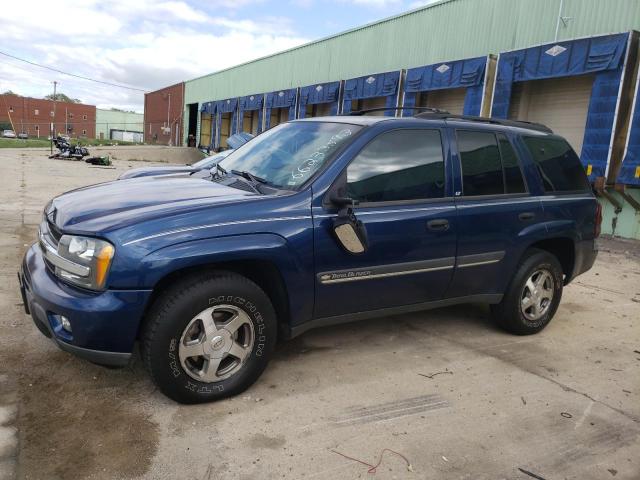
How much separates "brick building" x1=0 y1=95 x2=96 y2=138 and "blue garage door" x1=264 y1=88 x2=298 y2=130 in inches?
2158

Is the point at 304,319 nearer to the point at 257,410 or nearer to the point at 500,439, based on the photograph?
the point at 257,410

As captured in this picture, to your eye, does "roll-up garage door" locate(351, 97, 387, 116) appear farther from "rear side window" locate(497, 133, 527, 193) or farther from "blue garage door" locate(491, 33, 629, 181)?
"rear side window" locate(497, 133, 527, 193)

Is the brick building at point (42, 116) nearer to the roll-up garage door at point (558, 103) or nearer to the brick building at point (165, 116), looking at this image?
the brick building at point (165, 116)

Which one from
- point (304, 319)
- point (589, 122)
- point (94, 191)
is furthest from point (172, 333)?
point (589, 122)

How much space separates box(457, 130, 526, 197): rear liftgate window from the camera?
155 inches

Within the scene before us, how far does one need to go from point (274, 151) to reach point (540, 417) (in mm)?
2579

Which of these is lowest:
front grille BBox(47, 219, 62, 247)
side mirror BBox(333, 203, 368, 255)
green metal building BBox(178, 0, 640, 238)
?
front grille BBox(47, 219, 62, 247)

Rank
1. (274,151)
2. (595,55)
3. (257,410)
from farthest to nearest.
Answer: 1. (595,55)
2. (274,151)
3. (257,410)

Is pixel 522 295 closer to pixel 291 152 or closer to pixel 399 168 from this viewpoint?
pixel 399 168

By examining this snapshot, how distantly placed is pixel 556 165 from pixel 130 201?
3.61 metres

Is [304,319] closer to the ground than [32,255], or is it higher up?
closer to the ground

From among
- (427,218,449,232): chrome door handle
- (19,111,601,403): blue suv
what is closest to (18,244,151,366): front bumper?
(19,111,601,403): blue suv

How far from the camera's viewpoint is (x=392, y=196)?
3529 mm

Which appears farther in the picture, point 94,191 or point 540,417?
point 94,191
